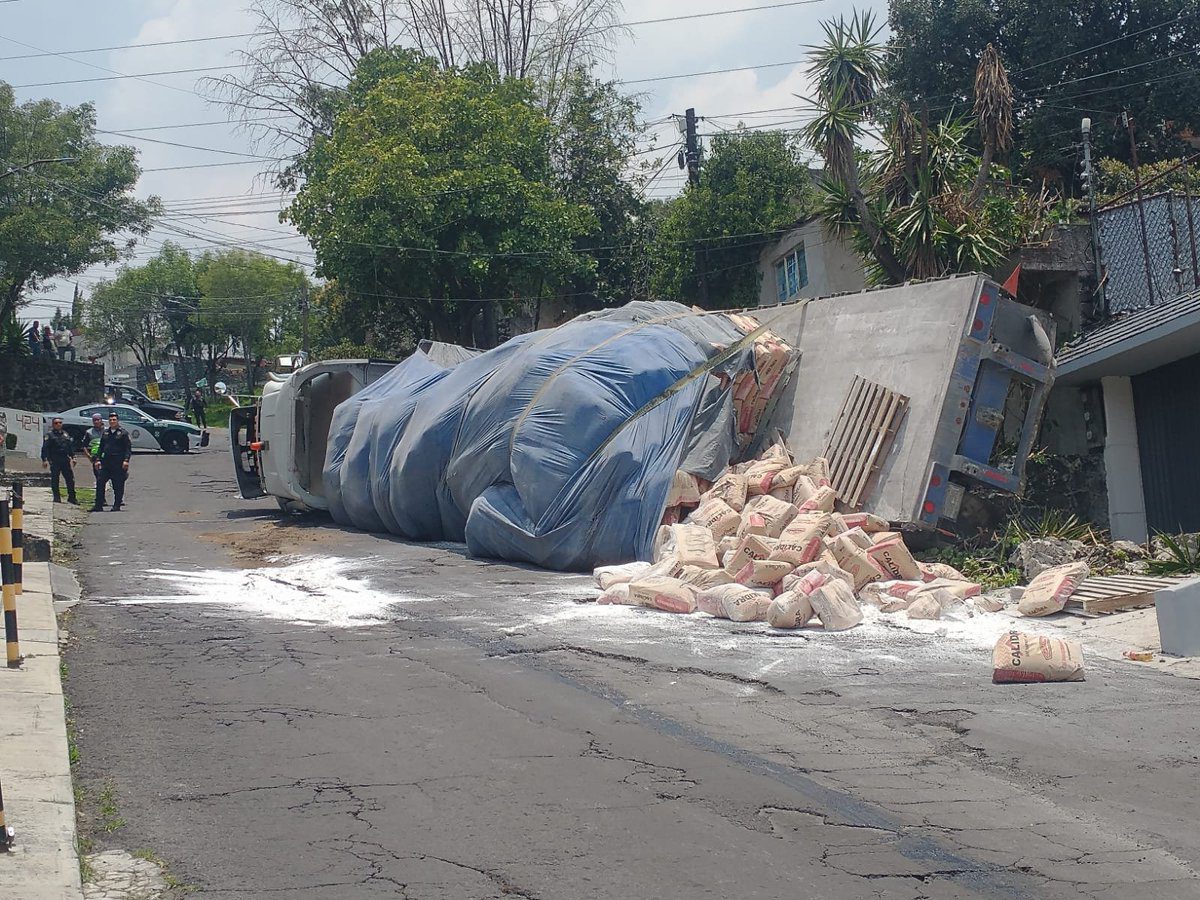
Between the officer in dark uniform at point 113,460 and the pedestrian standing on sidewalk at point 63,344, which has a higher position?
the pedestrian standing on sidewalk at point 63,344

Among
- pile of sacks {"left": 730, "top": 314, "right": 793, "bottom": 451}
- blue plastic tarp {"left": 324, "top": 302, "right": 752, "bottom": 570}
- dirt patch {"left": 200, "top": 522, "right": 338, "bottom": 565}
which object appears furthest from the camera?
dirt patch {"left": 200, "top": 522, "right": 338, "bottom": 565}

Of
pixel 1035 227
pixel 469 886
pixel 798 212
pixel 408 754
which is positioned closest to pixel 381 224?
pixel 798 212

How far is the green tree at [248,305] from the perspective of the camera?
228 ft

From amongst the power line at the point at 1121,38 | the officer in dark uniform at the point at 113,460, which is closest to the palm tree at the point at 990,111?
the power line at the point at 1121,38

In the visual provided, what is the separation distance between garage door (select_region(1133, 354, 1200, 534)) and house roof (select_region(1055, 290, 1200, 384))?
0.23 m

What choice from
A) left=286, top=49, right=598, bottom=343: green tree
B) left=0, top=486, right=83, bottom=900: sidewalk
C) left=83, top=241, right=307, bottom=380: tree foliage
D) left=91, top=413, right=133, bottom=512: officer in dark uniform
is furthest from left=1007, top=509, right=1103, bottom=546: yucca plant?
left=83, top=241, right=307, bottom=380: tree foliage

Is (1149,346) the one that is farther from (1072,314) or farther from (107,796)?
(107,796)

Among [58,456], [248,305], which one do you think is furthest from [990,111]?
[248,305]

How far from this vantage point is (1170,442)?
49.8 ft

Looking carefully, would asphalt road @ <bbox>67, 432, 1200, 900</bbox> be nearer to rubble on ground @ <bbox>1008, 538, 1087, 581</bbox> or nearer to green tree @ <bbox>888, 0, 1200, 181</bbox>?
rubble on ground @ <bbox>1008, 538, 1087, 581</bbox>

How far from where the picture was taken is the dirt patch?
15.8 m

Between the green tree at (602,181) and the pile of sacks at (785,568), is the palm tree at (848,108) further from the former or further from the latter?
the green tree at (602,181)

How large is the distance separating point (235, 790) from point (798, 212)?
29.2 m

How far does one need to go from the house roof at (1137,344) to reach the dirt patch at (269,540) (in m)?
9.56
